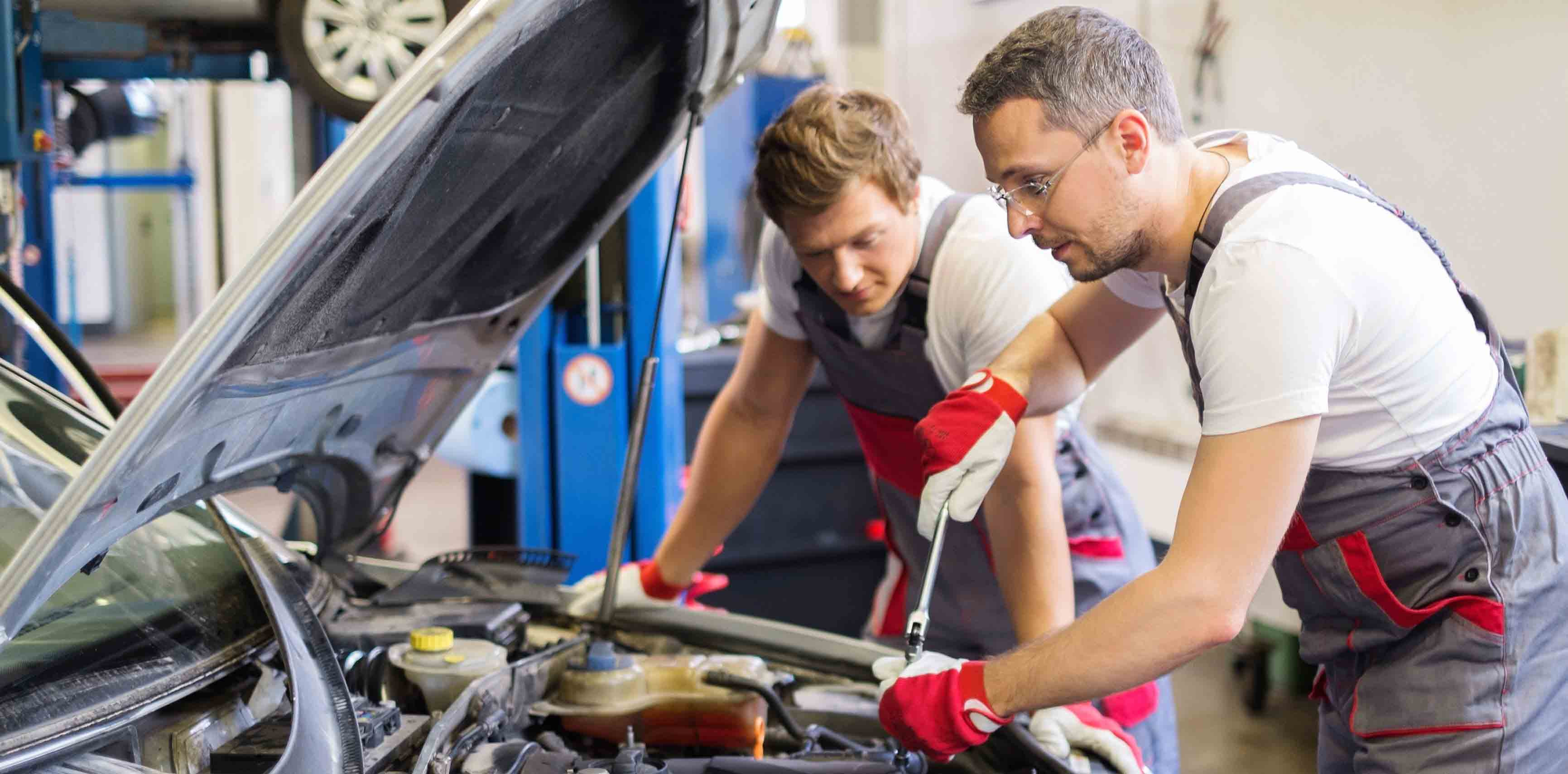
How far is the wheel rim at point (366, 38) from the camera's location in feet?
8.08

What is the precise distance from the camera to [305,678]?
1.19 meters

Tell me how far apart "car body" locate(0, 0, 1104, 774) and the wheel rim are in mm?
1023

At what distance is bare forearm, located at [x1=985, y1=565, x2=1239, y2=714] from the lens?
1135mm

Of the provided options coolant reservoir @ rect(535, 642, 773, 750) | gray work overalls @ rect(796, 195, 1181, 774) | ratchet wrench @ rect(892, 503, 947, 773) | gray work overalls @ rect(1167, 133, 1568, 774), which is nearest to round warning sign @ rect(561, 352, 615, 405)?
gray work overalls @ rect(796, 195, 1181, 774)

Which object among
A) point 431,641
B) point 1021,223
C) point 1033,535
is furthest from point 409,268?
point 1033,535

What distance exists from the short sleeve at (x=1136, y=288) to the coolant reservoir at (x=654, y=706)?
0.63 m

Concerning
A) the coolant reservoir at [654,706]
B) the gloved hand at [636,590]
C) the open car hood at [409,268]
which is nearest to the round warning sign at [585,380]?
the gloved hand at [636,590]

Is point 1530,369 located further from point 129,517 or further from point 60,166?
point 60,166

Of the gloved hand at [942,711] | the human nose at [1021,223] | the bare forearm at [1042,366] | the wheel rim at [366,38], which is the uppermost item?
the wheel rim at [366,38]

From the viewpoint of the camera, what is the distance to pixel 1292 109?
3402mm

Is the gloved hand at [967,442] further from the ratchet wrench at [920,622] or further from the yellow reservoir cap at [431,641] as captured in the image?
the yellow reservoir cap at [431,641]

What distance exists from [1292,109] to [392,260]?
2.83 metres

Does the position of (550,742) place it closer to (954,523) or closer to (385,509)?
(385,509)

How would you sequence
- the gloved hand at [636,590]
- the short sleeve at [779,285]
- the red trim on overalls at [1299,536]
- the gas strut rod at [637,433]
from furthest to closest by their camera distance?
A: the short sleeve at [779,285] < the gloved hand at [636,590] < the gas strut rod at [637,433] < the red trim on overalls at [1299,536]
